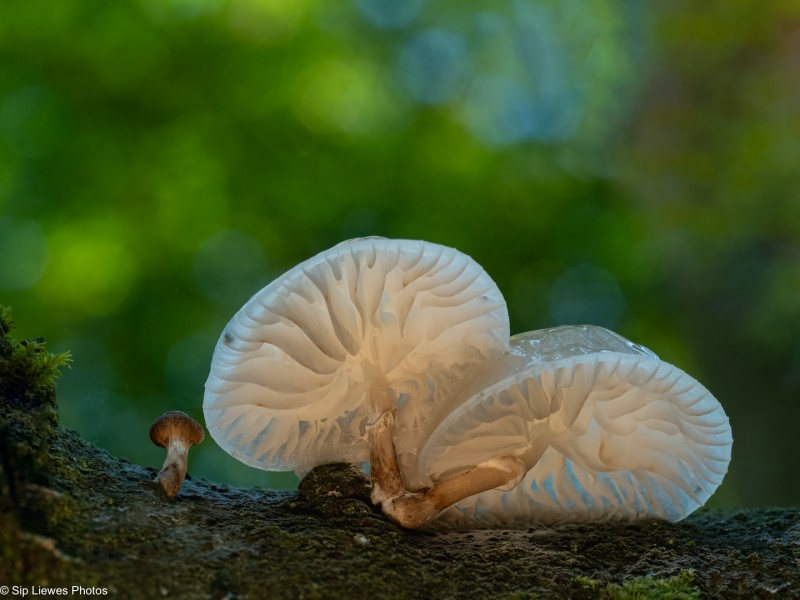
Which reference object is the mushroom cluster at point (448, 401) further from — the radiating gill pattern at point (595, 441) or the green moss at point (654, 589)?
the green moss at point (654, 589)

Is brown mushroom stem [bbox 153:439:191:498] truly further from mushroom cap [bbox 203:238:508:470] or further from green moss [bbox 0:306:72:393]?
green moss [bbox 0:306:72:393]

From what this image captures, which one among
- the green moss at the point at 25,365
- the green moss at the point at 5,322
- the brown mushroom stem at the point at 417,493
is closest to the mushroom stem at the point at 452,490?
the brown mushroom stem at the point at 417,493

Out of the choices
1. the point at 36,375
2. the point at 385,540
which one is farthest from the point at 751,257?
the point at 36,375

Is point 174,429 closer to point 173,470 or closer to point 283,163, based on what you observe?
point 173,470

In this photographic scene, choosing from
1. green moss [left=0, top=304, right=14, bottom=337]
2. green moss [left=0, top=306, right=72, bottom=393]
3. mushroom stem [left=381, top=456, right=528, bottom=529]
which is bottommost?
mushroom stem [left=381, top=456, right=528, bottom=529]

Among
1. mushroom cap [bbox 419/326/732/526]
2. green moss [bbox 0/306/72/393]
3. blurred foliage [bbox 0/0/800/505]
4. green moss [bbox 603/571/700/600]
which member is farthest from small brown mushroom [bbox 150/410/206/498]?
blurred foliage [bbox 0/0/800/505]

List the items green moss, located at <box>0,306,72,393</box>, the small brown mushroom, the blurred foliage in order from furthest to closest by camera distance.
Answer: the blurred foliage, the small brown mushroom, green moss, located at <box>0,306,72,393</box>
